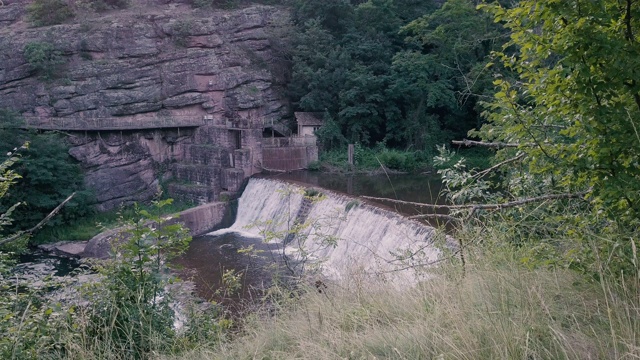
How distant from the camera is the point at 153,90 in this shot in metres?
21.9

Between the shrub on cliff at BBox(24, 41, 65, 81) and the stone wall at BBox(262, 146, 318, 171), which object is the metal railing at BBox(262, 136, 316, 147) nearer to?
the stone wall at BBox(262, 146, 318, 171)

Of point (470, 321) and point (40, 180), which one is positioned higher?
point (470, 321)

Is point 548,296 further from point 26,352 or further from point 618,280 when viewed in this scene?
point 26,352

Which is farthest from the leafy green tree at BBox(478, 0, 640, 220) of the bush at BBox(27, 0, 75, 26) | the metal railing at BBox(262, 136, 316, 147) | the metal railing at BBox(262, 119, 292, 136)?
the bush at BBox(27, 0, 75, 26)

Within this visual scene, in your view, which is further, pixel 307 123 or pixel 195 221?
pixel 307 123

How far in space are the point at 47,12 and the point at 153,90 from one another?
639 centimetres

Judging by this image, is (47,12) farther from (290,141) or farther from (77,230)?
(290,141)

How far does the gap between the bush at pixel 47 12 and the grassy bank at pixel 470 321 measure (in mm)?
24080

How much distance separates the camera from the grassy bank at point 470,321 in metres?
1.99

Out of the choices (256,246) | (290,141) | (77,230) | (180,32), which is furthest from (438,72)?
(77,230)

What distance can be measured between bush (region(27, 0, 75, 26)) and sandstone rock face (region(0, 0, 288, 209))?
0.61 m

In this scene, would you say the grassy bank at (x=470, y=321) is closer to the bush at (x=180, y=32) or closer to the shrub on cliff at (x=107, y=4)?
the bush at (x=180, y=32)

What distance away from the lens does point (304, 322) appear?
296 cm

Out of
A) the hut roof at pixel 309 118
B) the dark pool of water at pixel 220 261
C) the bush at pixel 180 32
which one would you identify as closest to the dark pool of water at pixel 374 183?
the hut roof at pixel 309 118
